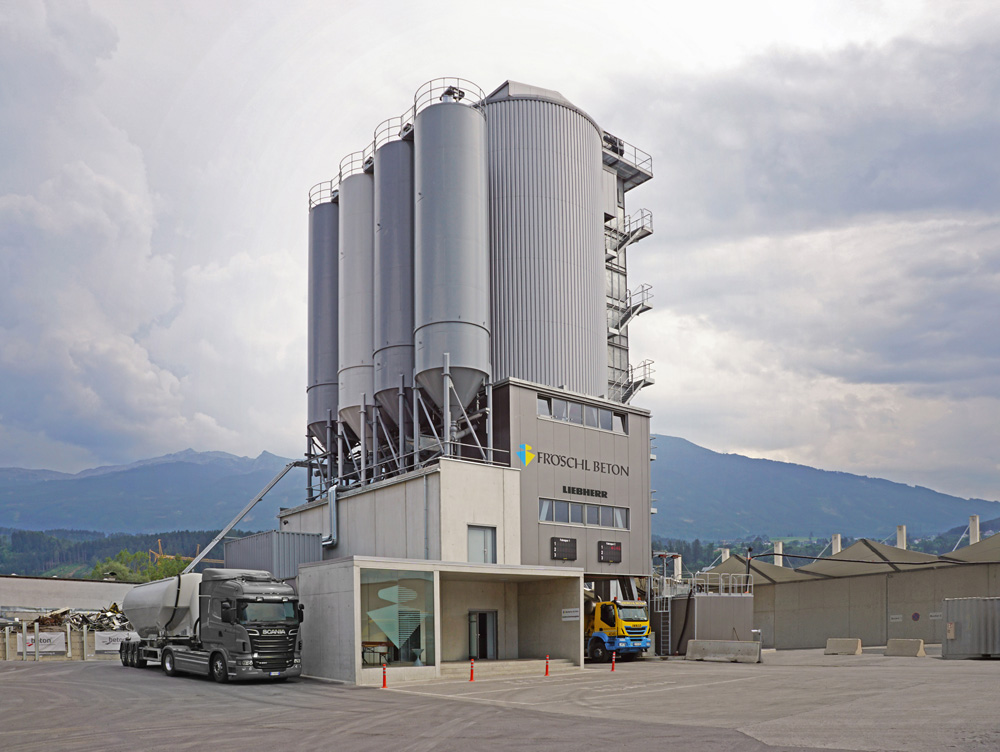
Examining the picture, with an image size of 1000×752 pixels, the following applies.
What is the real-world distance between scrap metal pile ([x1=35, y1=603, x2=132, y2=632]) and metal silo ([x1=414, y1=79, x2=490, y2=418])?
75.4 feet

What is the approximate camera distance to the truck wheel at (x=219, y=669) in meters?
29.1

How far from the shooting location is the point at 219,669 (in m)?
29.4

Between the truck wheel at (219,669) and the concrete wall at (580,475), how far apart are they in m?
14.1

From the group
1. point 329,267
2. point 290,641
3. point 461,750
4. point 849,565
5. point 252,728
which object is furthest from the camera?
point 849,565

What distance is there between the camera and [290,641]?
96.6 ft

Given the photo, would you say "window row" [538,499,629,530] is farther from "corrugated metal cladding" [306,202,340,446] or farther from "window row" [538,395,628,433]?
"corrugated metal cladding" [306,202,340,446]

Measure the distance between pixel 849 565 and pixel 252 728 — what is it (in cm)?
4803

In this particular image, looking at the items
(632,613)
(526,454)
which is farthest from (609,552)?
(526,454)

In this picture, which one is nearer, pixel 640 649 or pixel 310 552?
pixel 640 649

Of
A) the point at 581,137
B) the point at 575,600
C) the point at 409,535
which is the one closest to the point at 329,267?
the point at 581,137

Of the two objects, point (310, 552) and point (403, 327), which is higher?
point (403, 327)

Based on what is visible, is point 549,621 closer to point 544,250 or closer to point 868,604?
point 544,250

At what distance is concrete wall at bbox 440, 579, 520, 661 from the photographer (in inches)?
1422

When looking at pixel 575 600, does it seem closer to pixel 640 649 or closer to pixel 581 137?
pixel 640 649
